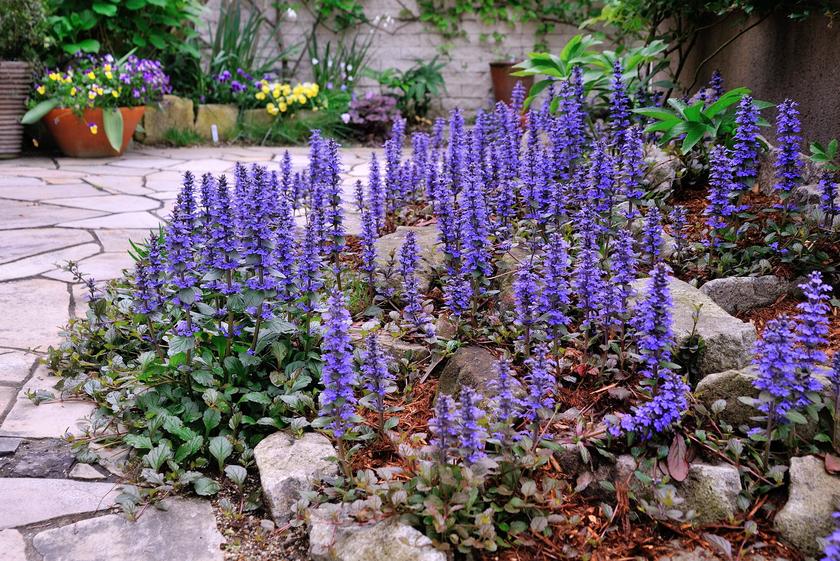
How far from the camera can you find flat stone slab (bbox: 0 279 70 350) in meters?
3.06

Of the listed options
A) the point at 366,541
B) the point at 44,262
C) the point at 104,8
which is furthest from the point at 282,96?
the point at 366,541

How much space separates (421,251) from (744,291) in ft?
4.25

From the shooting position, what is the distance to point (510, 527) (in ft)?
6.27

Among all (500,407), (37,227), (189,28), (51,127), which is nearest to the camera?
(500,407)

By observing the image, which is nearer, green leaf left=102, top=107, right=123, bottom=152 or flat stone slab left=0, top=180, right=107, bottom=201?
flat stone slab left=0, top=180, right=107, bottom=201

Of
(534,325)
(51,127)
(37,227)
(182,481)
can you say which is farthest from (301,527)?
(51,127)

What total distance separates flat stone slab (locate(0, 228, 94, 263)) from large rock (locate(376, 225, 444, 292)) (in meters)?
1.81

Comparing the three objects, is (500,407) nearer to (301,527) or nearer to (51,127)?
(301,527)

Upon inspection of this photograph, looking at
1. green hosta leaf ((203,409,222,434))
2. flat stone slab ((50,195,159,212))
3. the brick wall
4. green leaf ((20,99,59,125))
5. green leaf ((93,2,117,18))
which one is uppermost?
green leaf ((93,2,117,18))

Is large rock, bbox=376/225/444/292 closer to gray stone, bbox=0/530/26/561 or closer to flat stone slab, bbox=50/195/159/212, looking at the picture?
gray stone, bbox=0/530/26/561

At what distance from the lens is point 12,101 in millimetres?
6641

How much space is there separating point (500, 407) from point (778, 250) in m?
1.48

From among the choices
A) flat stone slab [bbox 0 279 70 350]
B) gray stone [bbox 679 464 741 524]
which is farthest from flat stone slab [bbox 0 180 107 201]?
gray stone [bbox 679 464 741 524]

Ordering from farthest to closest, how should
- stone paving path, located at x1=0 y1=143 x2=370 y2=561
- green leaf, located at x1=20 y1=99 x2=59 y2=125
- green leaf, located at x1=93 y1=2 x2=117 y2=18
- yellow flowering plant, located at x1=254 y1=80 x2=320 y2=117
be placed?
yellow flowering plant, located at x1=254 y1=80 x2=320 y2=117, green leaf, located at x1=93 y1=2 x2=117 y2=18, green leaf, located at x1=20 y1=99 x2=59 y2=125, stone paving path, located at x1=0 y1=143 x2=370 y2=561
